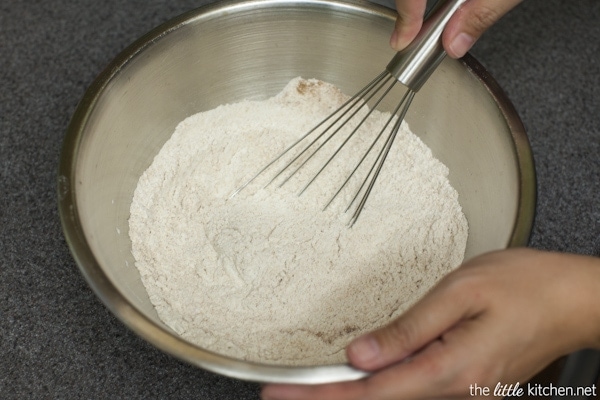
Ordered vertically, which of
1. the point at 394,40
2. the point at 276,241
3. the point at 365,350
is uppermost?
the point at 394,40

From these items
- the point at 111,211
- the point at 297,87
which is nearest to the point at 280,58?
the point at 297,87

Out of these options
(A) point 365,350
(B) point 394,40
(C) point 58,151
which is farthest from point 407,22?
(C) point 58,151

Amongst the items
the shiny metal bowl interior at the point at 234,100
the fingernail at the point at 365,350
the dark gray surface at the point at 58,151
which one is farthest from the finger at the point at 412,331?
the dark gray surface at the point at 58,151

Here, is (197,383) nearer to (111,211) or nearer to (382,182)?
(111,211)

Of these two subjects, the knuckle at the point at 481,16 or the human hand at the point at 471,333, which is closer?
the human hand at the point at 471,333

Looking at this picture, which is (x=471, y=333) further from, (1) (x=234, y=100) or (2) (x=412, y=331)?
(1) (x=234, y=100)

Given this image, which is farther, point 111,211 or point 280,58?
point 280,58

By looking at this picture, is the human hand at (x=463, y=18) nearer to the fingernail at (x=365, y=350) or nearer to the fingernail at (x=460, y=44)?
the fingernail at (x=460, y=44)
